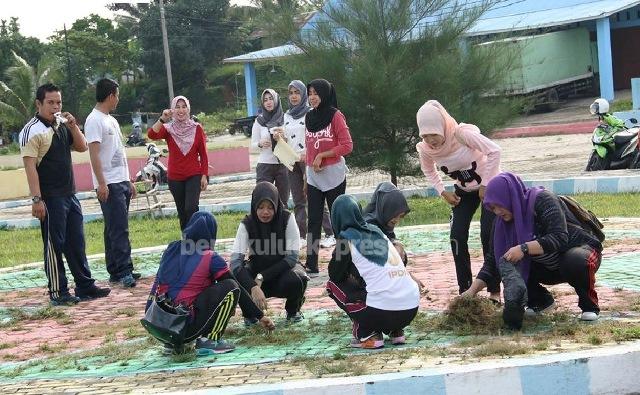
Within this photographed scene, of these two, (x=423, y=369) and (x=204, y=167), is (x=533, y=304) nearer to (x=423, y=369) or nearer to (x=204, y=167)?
(x=423, y=369)

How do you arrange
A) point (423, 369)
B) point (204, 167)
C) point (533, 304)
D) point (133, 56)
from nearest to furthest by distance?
point (423, 369), point (533, 304), point (204, 167), point (133, 56)

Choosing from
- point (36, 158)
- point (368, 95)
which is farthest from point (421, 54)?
point (36, 158)

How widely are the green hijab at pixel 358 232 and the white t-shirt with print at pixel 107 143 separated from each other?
369cm

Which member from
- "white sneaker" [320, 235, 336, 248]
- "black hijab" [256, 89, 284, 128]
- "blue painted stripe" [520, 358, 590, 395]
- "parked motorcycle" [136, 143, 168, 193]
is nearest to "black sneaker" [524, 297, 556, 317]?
"blue painted stripe" [520, 358, 590, 395]

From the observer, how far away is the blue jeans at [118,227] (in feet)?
31.4

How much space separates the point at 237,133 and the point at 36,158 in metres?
40.4

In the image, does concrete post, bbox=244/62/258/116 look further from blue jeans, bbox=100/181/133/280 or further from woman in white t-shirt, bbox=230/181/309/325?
woman in white t-shirt, bbox=230/181/309/325

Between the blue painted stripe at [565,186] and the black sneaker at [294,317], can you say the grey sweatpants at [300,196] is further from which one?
the blue painted stripe at [565,186]

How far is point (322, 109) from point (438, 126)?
243 cm

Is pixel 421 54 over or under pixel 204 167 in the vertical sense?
over

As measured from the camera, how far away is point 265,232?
739 centimetres

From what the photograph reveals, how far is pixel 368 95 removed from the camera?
608 inches

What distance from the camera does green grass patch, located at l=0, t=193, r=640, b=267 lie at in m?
12.9

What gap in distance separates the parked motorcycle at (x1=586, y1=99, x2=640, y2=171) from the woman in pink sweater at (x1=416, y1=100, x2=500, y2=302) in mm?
10828
